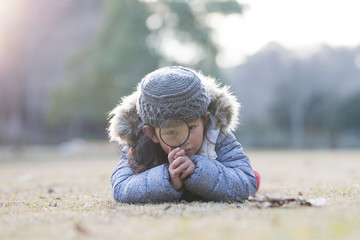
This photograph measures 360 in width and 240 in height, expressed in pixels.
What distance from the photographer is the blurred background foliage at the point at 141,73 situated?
2016 cm

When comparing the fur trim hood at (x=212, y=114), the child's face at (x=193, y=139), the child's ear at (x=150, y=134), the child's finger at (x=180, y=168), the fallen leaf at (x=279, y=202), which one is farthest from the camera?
the fur trim hood at (x=212, y=114)

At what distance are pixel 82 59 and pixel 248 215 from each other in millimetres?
22944

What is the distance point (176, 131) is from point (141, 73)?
1764cm

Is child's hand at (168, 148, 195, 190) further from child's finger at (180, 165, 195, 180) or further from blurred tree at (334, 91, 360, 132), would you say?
blurred tree at (334, 91, 360, 132)

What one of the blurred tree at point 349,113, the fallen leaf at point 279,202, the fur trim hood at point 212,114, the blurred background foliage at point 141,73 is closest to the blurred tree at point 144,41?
the blurred background foliage at point 141,73

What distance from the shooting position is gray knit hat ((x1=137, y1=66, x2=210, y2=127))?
2.78 metres

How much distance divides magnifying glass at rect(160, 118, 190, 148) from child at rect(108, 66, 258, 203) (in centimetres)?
1

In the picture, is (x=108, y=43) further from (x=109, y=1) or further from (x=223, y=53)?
(x=223, y=53)

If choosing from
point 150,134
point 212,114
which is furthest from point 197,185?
point 212,114

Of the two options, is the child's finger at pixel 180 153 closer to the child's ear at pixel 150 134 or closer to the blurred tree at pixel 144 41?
the child's ear at pixel 150 134

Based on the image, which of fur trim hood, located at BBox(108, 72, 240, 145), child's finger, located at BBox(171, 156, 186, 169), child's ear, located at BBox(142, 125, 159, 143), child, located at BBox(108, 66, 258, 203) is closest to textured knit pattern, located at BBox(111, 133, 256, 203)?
child, located at BBox(108, 66, 258, 203)

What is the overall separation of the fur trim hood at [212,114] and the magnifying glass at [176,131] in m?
0.41

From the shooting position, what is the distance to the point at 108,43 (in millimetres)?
21359

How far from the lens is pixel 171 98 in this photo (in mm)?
2768
